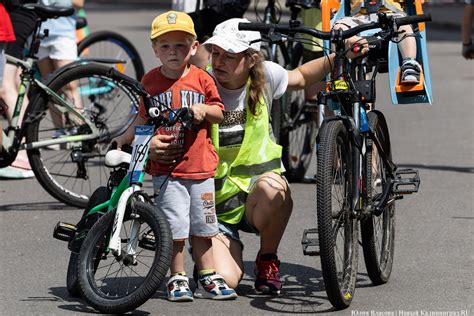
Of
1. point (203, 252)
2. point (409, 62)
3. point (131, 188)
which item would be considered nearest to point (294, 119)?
point (409, 62)

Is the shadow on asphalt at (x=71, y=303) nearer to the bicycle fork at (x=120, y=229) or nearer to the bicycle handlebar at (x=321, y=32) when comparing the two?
the bicycle fork at (x=120, y=229)

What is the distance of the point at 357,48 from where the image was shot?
21.4 ft

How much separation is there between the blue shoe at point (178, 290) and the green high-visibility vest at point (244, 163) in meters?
0.50

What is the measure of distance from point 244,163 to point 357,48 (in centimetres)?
79

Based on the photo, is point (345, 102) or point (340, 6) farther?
point (340, 6)

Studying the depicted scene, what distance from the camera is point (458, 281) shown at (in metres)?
6.98

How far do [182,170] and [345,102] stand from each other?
0.85 meters

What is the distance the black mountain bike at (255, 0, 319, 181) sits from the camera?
32.8 feet

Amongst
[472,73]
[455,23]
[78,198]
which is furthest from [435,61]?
[78,198]

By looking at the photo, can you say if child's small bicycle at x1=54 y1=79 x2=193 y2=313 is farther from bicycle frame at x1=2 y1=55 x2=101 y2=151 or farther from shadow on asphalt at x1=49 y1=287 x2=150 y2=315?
Answer: bicycle frame at x1=2 y1=55 x2=101 y2=151

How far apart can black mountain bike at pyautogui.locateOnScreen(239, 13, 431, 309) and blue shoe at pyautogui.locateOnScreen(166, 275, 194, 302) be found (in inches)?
25.6

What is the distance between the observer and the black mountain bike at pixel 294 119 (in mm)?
9984

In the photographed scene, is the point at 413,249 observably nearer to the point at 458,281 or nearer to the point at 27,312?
the point at 458,281

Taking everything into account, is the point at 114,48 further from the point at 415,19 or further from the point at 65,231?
the point at 415,19
